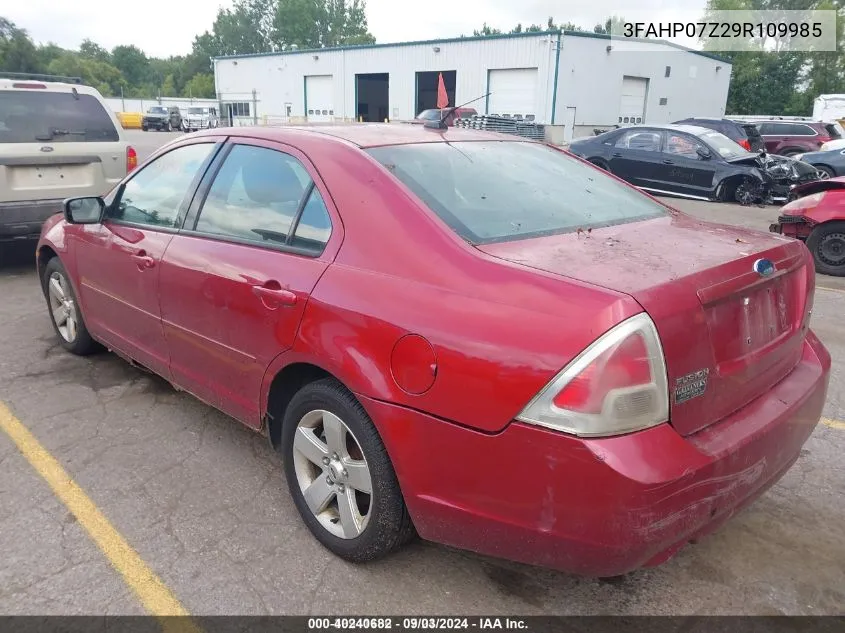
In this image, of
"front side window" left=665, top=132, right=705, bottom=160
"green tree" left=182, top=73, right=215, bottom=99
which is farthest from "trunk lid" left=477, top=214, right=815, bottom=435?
"green tree" left=182, top=73, right=215, bottom=99

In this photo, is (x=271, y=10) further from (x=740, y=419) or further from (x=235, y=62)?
(x=740, y=419)

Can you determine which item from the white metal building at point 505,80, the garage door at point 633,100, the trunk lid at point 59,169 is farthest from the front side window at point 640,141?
the garage door at point 633,100

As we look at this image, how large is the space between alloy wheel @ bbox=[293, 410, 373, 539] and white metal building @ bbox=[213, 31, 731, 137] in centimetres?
2723

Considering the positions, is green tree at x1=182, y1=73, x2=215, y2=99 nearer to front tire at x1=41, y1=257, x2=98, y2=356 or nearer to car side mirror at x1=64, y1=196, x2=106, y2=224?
front tire at x1=41, y1=257, x2=98, y2=356

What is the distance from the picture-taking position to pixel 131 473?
10.6 ft

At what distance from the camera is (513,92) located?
100 ft

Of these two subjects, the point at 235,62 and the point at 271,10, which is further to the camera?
the point at 271,10

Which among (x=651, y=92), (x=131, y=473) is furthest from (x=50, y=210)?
(x=651, y=92)

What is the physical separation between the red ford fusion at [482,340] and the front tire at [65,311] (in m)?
1.41

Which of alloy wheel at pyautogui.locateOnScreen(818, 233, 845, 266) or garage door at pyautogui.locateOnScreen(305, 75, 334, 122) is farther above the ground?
garage door at pyautogui.locateOnScreen(305, 75, 334, 122)

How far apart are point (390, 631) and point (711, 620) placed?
111 centimetres

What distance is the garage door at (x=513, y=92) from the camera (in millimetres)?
29656

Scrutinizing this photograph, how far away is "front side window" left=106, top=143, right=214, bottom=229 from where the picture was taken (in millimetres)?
3410

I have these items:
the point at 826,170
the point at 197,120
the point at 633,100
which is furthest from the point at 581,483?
the point at 197,120
